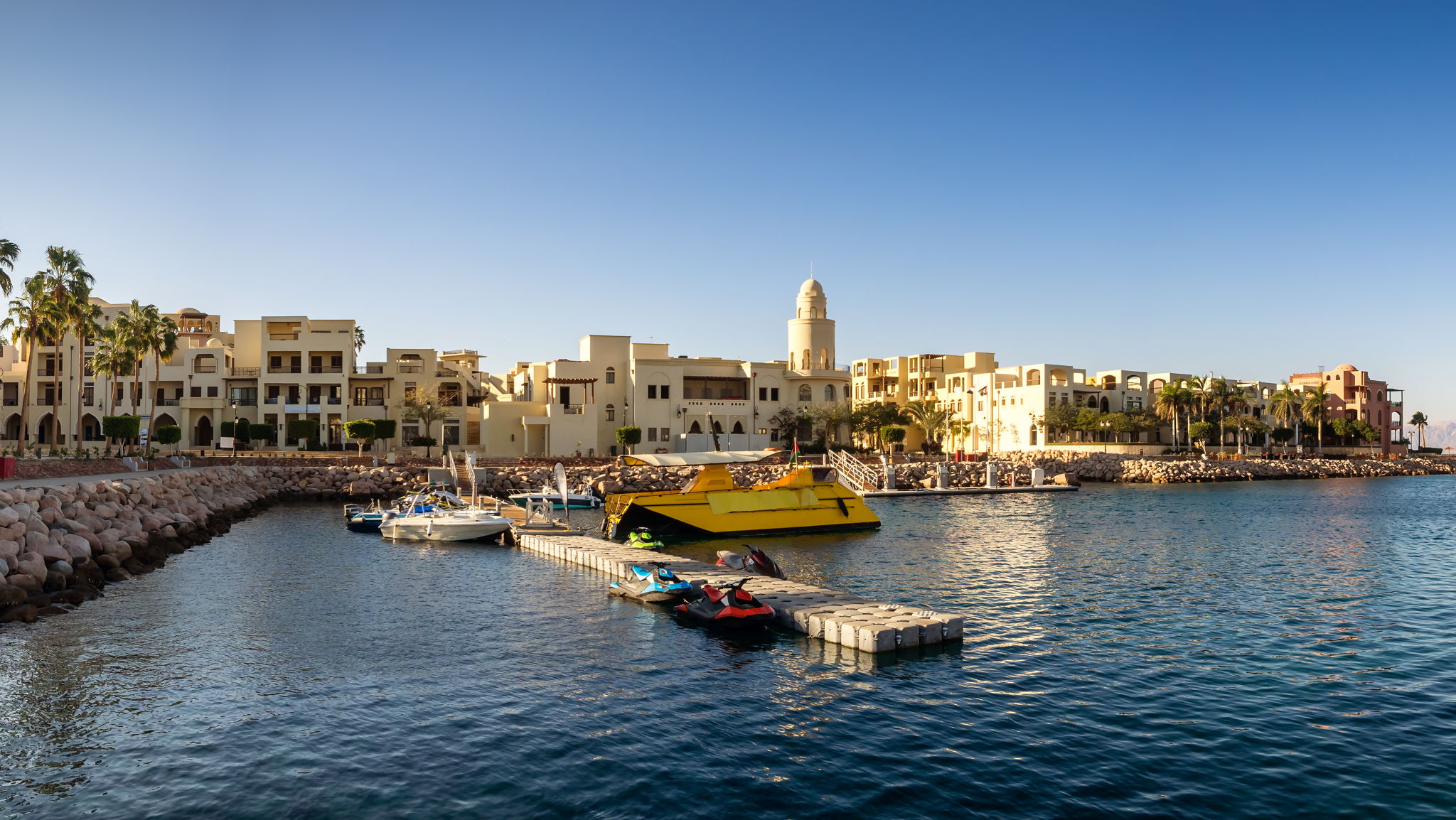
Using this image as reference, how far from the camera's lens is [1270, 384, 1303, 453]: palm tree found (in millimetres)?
111562

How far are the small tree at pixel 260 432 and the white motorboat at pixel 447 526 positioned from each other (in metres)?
44.7

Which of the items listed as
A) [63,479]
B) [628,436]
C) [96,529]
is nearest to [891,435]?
[628,436]

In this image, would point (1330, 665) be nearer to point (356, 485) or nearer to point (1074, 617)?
point (1074, 617)

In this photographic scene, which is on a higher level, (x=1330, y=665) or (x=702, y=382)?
(x=702, y=382)

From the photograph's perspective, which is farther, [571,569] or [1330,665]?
[571,569]

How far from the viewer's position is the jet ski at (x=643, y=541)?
34.1 meters

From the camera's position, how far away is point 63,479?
133 feet

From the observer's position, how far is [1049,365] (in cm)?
10231

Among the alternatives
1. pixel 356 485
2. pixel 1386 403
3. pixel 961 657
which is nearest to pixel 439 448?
pixel 356 485

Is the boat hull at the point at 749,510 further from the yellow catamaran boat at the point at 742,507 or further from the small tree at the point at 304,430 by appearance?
→ the small tree at the point at 304,430

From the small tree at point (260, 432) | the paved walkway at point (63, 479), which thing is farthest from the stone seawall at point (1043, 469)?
the small tree at point (260, 432)

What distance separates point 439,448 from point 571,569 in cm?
5431

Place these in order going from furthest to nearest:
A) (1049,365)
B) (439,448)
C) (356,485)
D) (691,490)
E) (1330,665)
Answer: (1049,365), (439,448), (356,485), (691,490), (1330,665)

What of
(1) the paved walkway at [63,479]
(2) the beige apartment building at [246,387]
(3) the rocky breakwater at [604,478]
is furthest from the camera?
(2) the beige apartment building at [246,387]
